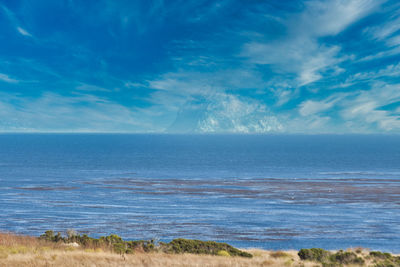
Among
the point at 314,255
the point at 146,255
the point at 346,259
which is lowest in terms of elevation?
the point at 346,259

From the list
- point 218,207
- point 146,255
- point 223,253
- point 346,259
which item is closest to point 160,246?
point 223,253

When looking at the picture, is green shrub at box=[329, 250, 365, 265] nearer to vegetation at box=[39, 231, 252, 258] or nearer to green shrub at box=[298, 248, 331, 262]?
green shrub at box=[298, 248, 331, 262]

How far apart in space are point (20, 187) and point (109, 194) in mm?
19339

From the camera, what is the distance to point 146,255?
2195 cm

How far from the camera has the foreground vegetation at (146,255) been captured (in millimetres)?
19125

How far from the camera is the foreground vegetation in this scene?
19.1m

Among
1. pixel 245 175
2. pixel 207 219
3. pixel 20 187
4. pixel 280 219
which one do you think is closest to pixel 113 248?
pixel 207 219

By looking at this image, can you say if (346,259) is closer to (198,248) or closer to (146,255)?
(198,248)

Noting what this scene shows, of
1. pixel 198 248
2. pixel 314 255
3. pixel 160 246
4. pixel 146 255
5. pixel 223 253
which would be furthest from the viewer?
pixel 198 248

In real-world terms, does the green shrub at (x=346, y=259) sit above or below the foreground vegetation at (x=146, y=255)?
below

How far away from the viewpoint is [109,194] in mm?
66750

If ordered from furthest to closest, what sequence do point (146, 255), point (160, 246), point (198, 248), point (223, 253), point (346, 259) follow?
1. point (198, 248)
2. point (160, 246)
3. point (223, 253)
4. point (346, 259)
5. point (146, 255)

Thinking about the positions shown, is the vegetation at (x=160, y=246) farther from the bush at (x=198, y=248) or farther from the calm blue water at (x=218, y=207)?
the calm blue water at (x=218, y=207)

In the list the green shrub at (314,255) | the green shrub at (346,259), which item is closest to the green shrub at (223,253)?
the green shrub at (314,255)
